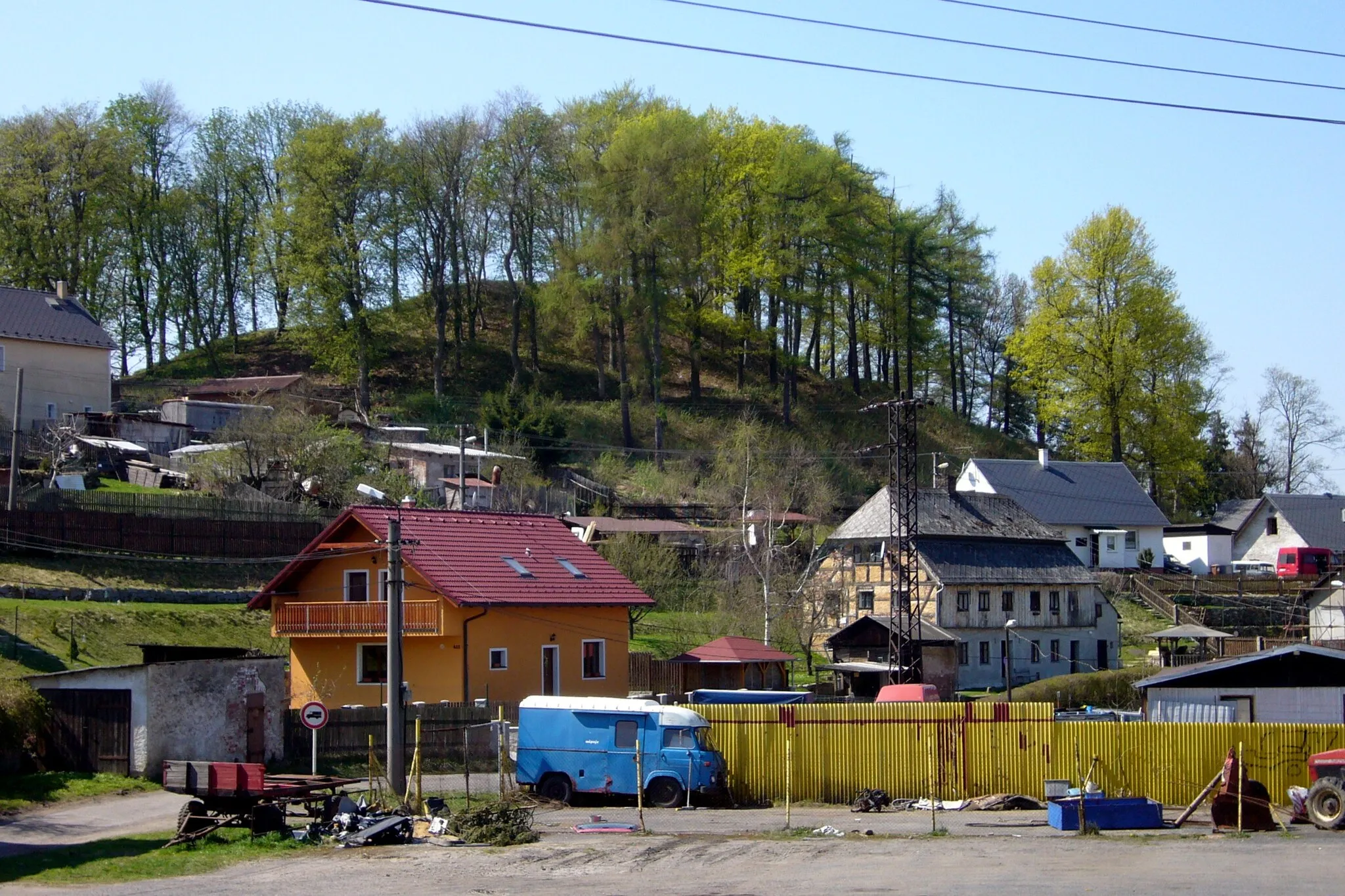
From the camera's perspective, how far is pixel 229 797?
21453 millimetres

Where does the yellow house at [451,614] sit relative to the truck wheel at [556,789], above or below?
above

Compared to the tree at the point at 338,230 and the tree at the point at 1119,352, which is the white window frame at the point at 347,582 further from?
the tree at the point at 1119,352

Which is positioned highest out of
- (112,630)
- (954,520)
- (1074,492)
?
(1074,492)

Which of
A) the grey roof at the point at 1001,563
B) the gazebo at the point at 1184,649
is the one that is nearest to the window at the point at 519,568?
the grey roof at the point at 1001,563

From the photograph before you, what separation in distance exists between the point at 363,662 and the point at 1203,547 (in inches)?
1947

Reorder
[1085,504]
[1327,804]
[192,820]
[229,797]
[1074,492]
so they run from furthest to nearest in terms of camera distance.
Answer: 1. [1074,492]
2. [1085,504]
3. [1327,804]
4. [229,797]
5. [192,820]

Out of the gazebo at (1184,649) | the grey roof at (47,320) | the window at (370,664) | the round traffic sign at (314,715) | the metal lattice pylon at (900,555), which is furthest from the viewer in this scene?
the grey roof at (47,320)

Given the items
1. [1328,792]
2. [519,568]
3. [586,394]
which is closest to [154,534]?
[519,568]

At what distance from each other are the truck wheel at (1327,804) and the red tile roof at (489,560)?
785 inches

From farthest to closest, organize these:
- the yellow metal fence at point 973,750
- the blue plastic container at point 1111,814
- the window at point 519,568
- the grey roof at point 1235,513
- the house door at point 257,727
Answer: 1. the grey roof at point 1235,513
2. the window at point 519,568
3. the house door at point 257,727
4. the yellow metal fence at point 973,750
5. the blue plastic container at point 1111,814

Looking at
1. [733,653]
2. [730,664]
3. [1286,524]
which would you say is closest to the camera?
[733,653]

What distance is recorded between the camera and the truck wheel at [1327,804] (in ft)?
74.3

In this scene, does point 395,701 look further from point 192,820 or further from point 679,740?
point 679,740

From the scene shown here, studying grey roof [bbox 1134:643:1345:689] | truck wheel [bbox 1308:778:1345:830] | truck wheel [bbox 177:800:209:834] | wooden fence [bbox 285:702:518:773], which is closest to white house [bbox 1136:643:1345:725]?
grey roof [bbox 1134:643:1345:689]
